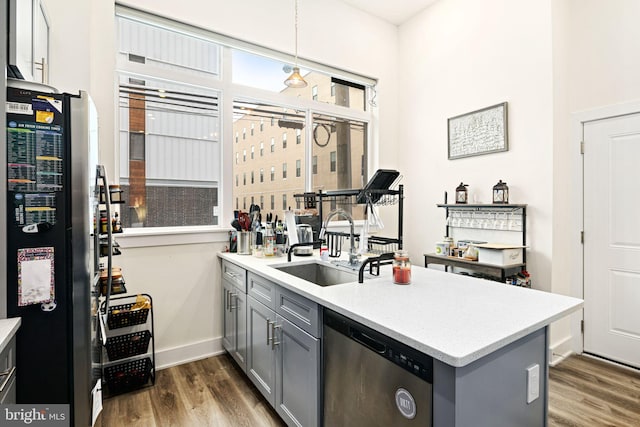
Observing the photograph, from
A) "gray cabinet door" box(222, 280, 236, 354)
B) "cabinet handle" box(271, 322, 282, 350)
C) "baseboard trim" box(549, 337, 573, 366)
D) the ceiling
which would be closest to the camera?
"cabinet handle" box(271, 322, 282, 350)

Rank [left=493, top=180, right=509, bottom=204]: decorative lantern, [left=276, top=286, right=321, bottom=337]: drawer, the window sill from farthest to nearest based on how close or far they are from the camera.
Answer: [left=493, top=180, right=509, bottom=204]: decorative lantern < the window sill < [left=276, top=286, right=321, bottom=337]: drawer

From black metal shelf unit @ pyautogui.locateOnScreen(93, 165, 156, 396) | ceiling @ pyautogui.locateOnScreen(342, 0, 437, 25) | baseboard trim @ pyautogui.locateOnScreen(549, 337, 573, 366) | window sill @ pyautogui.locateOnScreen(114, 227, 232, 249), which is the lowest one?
baseboard trim @ pyautogui.locateOnScreen(549, 337, 573, 366)

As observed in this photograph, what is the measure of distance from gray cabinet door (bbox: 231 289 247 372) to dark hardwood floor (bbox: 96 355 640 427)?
0.55 ft

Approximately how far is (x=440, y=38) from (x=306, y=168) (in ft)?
6.98

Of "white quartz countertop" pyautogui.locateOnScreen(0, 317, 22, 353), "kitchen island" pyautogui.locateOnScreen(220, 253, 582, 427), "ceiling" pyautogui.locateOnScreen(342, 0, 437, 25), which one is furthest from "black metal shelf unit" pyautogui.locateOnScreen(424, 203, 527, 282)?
"white quartz countertop" pyautogui.locateOnScreen(0, 317, 22, 353)

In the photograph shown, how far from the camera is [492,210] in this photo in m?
3.13

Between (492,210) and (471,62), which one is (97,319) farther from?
(471,62)

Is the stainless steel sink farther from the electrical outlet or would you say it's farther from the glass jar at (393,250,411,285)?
the electrical outlet

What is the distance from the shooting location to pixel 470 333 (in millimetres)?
1096

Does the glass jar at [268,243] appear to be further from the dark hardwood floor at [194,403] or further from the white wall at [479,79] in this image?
the dark hardwood floor at [194,403]

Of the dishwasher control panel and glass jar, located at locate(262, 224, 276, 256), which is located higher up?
glass jar, located at locate(262, 224, 276, 256)

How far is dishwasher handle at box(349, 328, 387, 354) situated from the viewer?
1220 millimetres

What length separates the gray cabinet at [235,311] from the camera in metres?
2.43

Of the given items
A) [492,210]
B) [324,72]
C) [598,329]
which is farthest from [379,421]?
[324,72]
